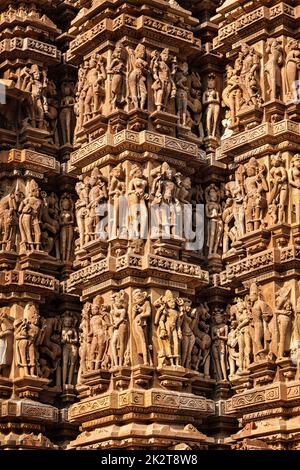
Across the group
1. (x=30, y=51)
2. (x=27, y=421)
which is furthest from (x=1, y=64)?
(x=27, y=421)

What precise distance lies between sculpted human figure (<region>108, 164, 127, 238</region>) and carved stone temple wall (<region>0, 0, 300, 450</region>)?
1.4 inches

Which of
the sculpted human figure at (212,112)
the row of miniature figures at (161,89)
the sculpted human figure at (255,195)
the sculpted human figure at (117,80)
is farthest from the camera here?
the sculpted human figure at (212,112)

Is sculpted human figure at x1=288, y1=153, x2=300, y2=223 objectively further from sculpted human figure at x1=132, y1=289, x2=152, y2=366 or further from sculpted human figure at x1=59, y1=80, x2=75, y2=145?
sculpted human figure at x1=59, y1=80, x2=75, y2=145

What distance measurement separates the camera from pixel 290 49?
863 inches

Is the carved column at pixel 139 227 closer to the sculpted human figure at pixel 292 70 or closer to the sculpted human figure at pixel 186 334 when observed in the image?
the sculpted human figure at pixel 186 334

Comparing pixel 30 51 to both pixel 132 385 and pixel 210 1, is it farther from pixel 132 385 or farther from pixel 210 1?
pixel 132 385

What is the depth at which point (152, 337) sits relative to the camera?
21203 millimetres

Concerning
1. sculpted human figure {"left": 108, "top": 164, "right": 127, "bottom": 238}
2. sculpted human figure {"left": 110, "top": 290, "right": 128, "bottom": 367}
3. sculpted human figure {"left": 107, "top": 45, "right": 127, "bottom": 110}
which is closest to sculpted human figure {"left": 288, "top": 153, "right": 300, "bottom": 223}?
sculpted human figure {"left": 108, "top": 164, "right": 127, "bottom": 238}

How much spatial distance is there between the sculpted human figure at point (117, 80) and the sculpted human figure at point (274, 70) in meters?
2.32

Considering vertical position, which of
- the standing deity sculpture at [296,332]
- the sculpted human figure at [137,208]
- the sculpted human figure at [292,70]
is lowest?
the standing deity sculpture at [296,332]

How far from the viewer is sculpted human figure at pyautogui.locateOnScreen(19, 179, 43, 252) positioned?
22.7 metres

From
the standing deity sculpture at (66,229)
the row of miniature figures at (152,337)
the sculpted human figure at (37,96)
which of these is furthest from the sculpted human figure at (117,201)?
the sculpted human figure at (37,96)

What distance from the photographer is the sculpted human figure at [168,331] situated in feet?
69.4

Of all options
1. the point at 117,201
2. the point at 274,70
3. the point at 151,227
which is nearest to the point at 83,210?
the point at 117,201
